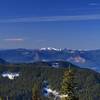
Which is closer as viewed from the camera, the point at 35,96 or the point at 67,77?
the point at 67,77

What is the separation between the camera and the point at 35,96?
1459 inches

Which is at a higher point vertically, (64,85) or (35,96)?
(64,85)

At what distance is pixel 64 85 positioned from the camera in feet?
84.7

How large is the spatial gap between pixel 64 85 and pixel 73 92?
29.5 inches

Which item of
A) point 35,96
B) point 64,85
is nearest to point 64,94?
point 64,85

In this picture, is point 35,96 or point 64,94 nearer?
point 64,94

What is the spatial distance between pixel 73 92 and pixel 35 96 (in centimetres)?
1195

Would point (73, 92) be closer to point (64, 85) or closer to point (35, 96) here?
point (64, 85)

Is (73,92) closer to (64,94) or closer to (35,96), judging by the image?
(64,94)

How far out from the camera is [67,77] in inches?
1020

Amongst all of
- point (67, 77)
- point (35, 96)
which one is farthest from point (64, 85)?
point (35, 96)

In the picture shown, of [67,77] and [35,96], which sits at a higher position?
[67,77]

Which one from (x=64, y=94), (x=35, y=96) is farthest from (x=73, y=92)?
(x=35, y=96)

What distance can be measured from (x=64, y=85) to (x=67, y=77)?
0.55 metres
